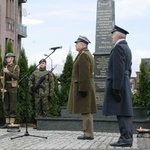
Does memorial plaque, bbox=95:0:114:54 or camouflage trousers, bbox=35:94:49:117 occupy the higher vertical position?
memorial plaque, bbox=95:0:114:54

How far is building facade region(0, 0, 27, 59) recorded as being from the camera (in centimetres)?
3816

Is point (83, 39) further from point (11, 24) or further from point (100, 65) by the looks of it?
point (11, 24)

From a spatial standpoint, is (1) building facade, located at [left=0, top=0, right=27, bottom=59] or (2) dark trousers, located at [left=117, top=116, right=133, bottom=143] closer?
(2) dark trousers, located at [left=117, top=116, right=133, bottom=143]

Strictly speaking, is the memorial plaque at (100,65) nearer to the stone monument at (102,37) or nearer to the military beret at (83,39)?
the stone monument at (102,37)

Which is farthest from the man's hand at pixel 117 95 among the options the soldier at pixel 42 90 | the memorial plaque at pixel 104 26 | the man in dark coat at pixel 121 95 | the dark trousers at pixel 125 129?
the memorial plaque at pixel 104 26

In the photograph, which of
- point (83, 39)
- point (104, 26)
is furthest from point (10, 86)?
point (83, 39)

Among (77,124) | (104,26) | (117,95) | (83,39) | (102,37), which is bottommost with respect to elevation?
(77,124)

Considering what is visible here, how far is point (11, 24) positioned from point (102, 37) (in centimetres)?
2524

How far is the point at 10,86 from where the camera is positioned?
1361 cm

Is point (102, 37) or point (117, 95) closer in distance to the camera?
point (117, 95)

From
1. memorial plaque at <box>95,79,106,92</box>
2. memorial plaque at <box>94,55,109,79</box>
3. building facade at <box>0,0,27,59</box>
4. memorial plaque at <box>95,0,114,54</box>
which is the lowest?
memorial plaque at <box>95,79,106,92</box>

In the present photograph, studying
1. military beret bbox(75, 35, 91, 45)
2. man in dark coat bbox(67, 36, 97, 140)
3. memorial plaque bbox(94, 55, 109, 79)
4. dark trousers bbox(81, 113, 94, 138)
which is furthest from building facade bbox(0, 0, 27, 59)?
dark trousers bbox(81, 113, 94, 138)

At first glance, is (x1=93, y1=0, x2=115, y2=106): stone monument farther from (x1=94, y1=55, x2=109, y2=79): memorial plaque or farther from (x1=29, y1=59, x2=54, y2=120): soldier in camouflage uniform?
(x1=29, y1=59, x2=54, y2=120): soldier in camouflage uniform

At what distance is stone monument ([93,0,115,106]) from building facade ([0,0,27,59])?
21.7 metres
